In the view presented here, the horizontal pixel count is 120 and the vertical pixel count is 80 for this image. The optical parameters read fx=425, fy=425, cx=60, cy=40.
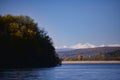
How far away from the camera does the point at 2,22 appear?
124m

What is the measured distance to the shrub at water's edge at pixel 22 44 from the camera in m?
115

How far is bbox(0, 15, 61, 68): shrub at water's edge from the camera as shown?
115m

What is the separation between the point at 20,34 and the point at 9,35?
3619mm

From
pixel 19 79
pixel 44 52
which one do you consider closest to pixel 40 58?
pixel 44 52

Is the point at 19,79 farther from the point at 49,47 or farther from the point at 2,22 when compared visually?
the point at 49,47

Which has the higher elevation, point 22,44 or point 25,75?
point 22,44

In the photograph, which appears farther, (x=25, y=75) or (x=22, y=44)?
(x=22, y=44)

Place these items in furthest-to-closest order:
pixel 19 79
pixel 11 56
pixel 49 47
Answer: pixel 49 47
pixel 11 56
pixel 19 79

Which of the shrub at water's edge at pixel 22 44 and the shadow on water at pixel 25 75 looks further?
the shrub at water's edge at pixel 22 44

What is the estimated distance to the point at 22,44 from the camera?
4818 inches

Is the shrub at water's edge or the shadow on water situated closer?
the shadow on water

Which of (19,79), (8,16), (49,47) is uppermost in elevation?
(8,16)

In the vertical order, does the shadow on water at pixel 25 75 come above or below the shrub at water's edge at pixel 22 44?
below

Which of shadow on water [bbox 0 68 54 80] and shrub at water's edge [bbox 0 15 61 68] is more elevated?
shrub at water's edge [bbox 0 15 61 68]
